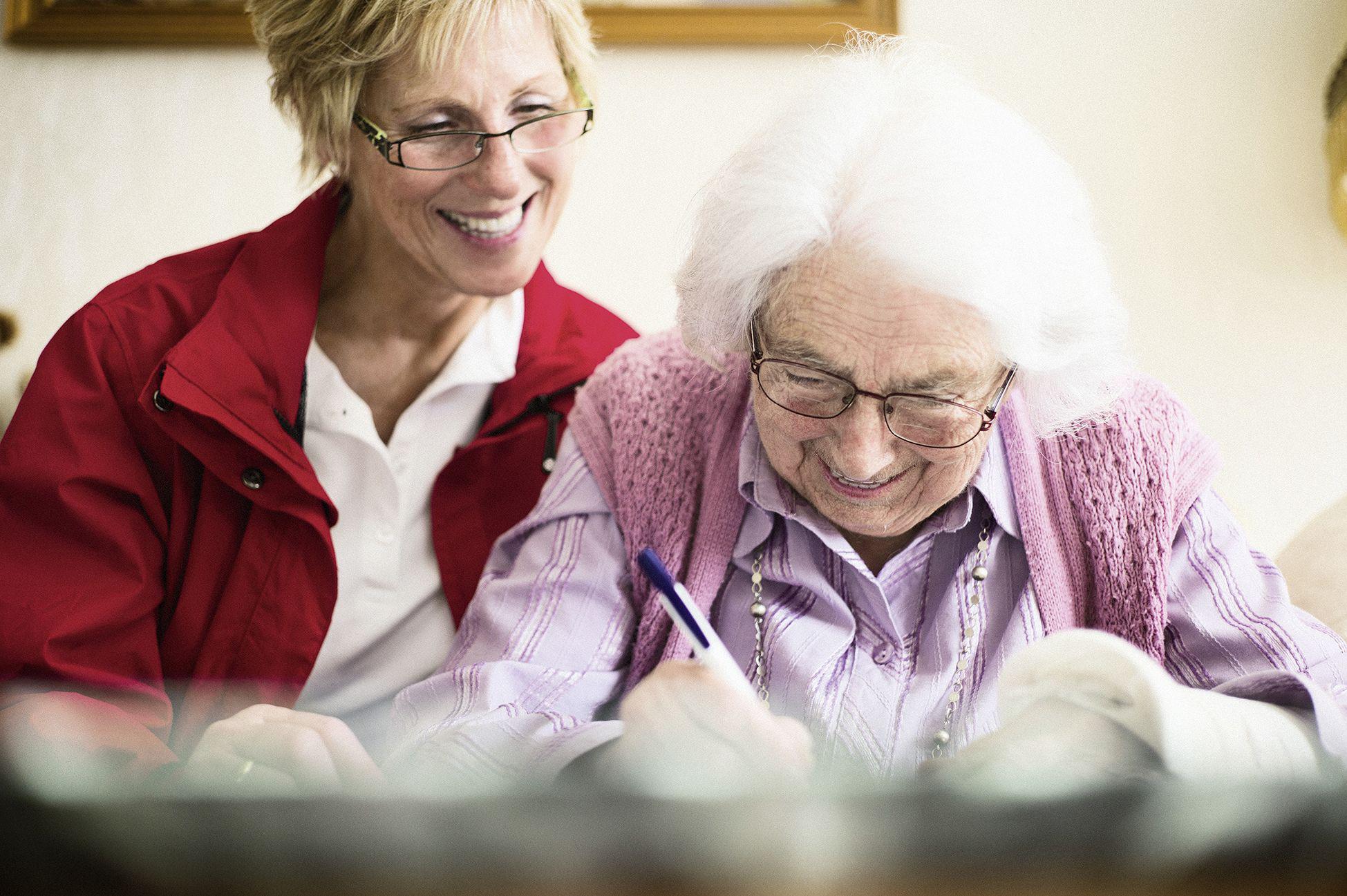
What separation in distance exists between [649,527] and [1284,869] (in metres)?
0.96

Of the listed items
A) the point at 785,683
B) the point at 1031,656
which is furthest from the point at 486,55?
the point at 1031,656

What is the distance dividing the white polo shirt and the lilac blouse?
1.00ft

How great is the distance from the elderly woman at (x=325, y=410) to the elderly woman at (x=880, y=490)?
283 millimetres

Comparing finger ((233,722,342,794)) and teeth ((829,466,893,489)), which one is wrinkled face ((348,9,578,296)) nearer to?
teeth ((829,466,893,489))

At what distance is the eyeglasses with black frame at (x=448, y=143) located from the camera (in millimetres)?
1434

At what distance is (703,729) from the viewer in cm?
68

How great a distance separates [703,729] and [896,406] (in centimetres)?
45

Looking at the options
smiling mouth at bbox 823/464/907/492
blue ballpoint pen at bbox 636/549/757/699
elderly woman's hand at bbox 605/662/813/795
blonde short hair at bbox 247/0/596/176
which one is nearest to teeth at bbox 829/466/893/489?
smiling mouth at bbox 823/464/907/492

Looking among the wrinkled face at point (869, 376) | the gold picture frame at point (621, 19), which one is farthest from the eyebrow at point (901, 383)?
the gold picture frame at point (621, 19)

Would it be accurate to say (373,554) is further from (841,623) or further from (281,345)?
(841,623)

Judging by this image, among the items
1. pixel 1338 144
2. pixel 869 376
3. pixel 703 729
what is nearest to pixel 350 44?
pixel 869 376

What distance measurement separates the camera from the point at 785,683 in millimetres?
1145

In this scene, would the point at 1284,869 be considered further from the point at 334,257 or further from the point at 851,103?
the point at 334,257

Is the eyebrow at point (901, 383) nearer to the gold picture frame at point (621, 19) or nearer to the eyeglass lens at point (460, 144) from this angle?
the eyeglass lens at point (460, 144)
